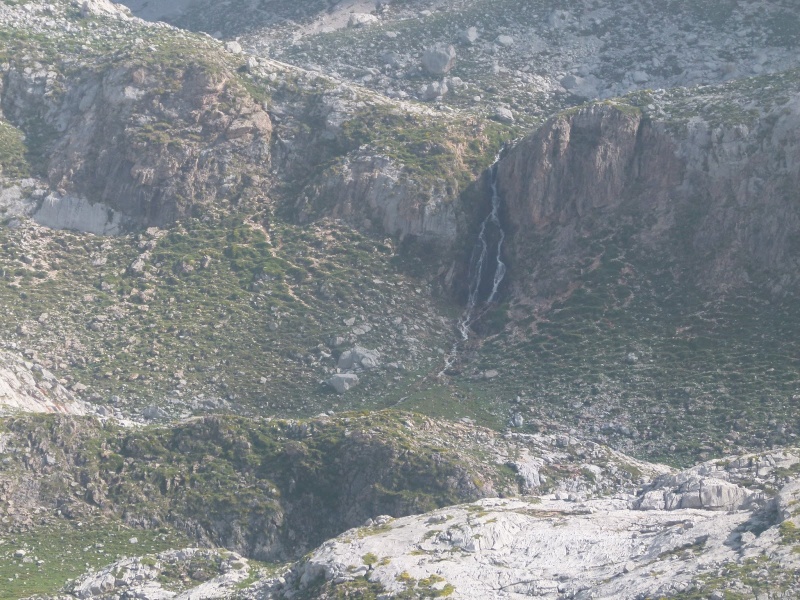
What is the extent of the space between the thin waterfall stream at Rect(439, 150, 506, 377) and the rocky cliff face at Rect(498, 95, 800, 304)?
1.11 metres

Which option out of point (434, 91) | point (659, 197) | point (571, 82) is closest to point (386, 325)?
point (659, 197)

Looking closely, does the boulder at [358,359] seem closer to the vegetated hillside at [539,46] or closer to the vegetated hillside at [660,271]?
the vegetated hillside at [660,271]

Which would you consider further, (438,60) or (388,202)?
(438,60)

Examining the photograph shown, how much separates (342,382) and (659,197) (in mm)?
27391

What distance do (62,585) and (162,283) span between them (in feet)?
124

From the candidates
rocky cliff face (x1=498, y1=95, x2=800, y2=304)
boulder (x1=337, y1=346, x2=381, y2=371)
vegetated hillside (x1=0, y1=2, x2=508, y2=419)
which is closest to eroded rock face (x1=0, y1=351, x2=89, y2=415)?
vegetated hillside (x1=0, y1=2, x2=508, y2=419)

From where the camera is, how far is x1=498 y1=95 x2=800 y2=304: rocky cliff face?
9631 cm

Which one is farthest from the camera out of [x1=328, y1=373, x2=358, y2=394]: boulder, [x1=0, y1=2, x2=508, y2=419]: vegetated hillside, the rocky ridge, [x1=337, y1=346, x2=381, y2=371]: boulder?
[x1=337, y1=346, x2=381, y2=371]: boulder

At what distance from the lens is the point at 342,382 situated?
91.1 meters

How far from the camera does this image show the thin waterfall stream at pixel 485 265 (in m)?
102

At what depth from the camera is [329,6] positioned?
161 metres

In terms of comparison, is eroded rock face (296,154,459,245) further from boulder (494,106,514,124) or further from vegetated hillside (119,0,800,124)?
vegetated hillside (119,0,800,124)

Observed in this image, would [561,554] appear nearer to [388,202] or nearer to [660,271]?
[660,271]

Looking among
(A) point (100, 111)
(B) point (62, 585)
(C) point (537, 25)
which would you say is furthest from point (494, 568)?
(C) point (537, 25)
